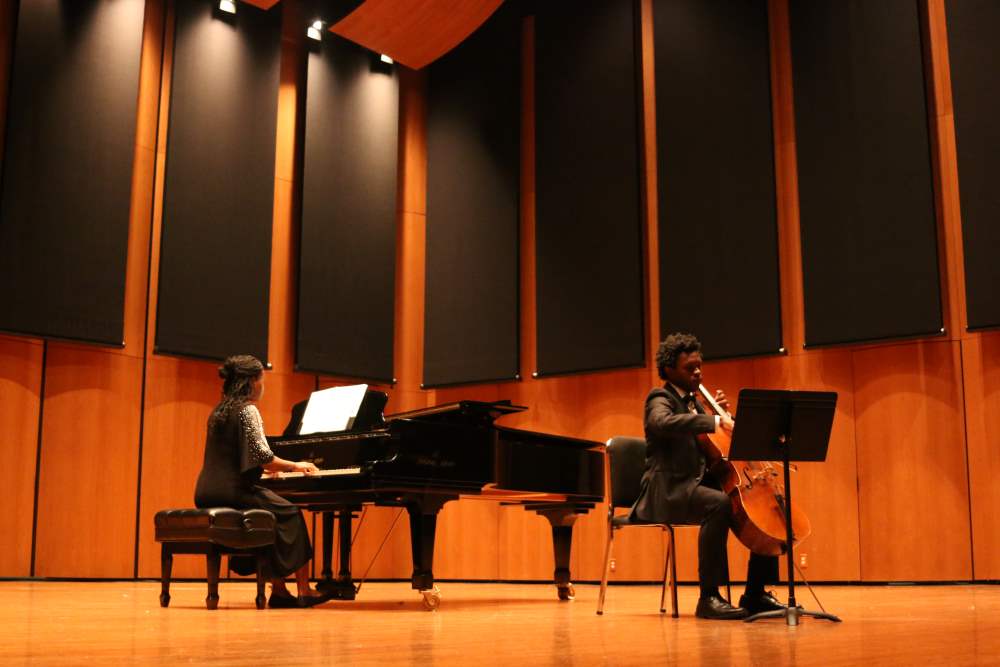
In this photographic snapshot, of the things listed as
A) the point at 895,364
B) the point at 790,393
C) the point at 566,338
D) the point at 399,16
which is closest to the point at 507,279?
the point at 566,338

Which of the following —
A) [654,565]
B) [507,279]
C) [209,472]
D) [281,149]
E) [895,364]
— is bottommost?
[654,565]

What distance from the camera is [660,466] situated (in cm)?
431

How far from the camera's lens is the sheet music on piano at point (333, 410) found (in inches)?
200

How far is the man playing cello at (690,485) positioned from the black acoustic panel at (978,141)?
3.34 meters

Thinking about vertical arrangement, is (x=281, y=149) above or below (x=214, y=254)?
above

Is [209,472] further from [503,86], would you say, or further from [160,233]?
[503,86]

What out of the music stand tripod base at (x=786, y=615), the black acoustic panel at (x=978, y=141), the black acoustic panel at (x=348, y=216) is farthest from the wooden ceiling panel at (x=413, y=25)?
the music stand tripod base at (x=786, y=615)

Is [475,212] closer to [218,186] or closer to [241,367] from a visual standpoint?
[218,186]

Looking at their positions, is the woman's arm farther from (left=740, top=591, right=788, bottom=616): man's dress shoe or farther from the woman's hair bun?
(left=740, top=591, right=788, bottom=616): man's dress shoe

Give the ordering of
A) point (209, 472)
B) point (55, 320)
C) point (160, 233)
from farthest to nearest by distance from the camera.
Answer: point (160, 233) → point (55, 320) → point (209, 472)

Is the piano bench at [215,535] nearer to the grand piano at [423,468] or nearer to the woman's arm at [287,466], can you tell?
the woman's arm at [287,466]

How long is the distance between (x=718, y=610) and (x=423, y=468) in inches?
56.3

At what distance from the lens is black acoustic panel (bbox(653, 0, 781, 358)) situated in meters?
7.72

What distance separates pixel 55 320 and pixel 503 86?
419cm
